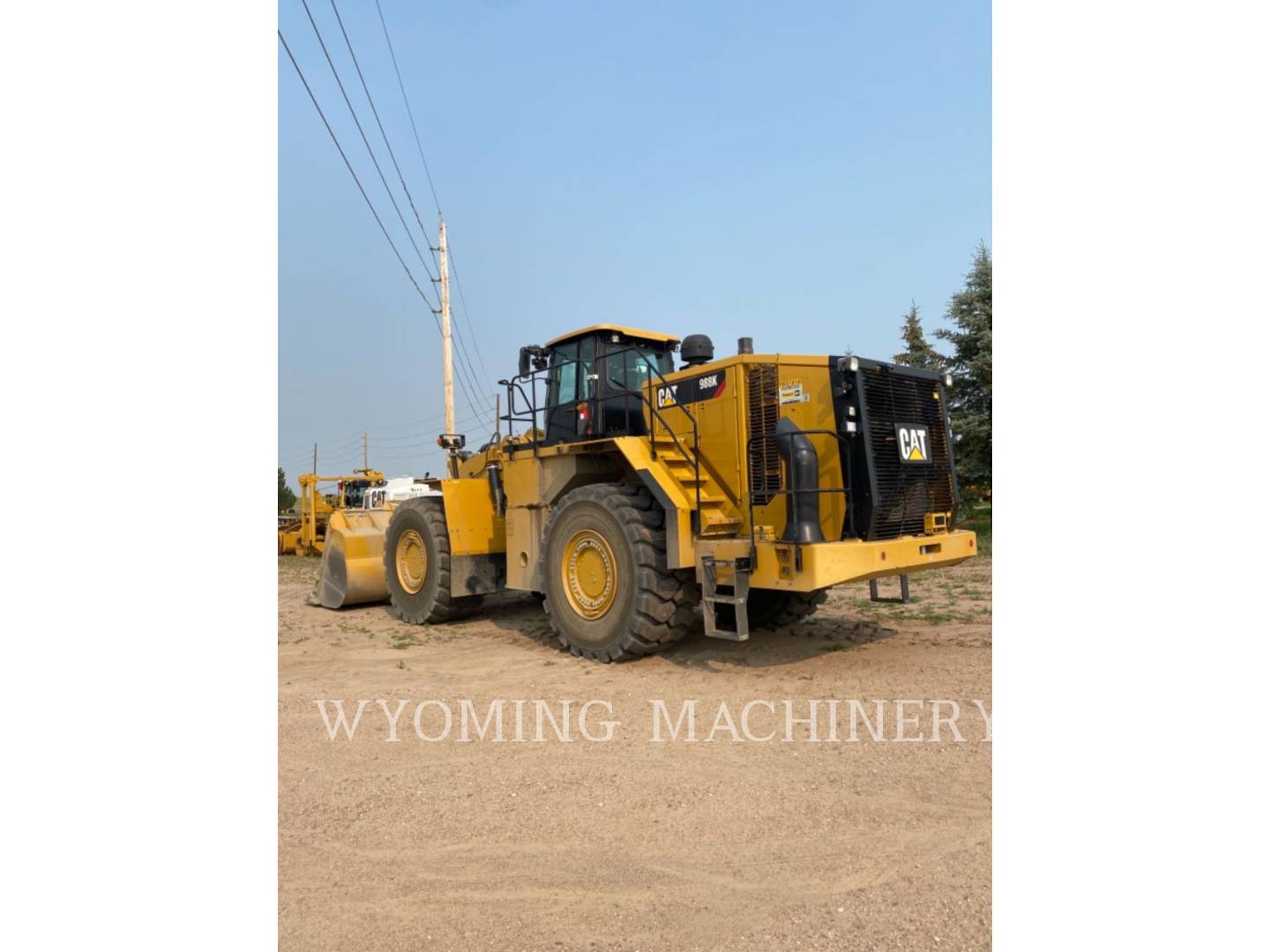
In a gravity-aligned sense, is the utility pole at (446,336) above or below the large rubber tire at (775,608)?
above

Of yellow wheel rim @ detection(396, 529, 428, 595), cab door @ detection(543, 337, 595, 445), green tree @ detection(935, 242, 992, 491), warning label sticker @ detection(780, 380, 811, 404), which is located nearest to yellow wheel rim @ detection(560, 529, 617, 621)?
cab door @ detection(543, 337, 595, 445)

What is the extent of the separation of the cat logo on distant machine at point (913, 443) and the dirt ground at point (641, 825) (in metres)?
1.61

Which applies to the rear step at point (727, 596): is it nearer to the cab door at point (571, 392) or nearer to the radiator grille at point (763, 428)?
the radiator grille at point (763, 428)

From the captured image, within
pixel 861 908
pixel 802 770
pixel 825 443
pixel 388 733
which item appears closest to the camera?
pixel 861 908

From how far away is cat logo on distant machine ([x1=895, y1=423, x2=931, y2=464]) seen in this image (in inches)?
248

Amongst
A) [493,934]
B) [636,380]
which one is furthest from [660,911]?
[636,380]

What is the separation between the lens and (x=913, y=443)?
643 cm

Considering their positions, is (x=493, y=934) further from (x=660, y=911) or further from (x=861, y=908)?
(x=861, y=908)

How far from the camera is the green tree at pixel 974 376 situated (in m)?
18.3

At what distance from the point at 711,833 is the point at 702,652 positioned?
145 inches

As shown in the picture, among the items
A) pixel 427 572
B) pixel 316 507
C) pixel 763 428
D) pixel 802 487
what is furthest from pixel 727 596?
pixel 316 507

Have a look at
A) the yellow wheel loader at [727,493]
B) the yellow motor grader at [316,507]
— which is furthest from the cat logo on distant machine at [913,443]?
the yellow motor grader at [316,507]

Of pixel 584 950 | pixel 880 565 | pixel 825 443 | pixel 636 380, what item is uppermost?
pixel 636 380

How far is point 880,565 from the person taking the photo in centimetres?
578
